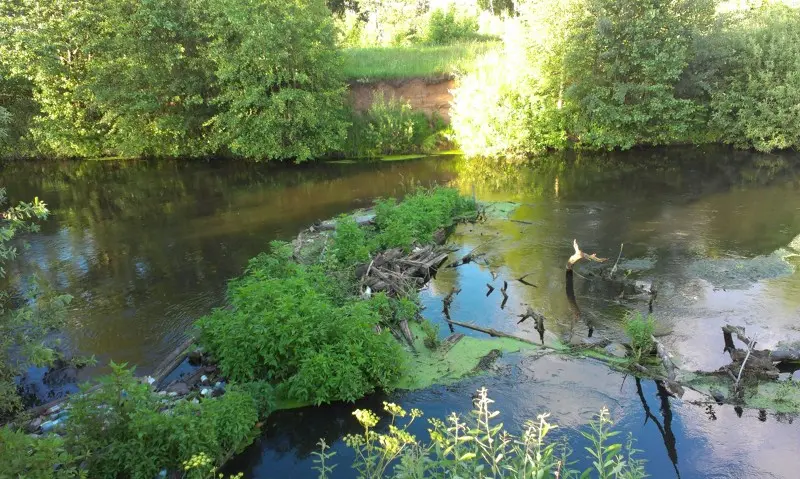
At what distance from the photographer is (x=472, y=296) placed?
41.0ft

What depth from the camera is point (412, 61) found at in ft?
105

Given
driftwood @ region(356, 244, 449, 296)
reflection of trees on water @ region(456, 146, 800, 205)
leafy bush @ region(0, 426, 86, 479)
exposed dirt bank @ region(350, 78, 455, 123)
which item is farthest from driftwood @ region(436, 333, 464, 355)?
exposed dirt bank @ region(350, 78, 455, 123)

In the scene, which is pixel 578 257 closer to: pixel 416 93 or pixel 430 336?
pixel 430 336

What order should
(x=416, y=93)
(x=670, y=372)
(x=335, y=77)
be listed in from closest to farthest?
(x=670, y=372), (x=335, y=77), (x=416, y=93)

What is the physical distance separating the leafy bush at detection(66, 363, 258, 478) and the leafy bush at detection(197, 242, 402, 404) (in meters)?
1.57

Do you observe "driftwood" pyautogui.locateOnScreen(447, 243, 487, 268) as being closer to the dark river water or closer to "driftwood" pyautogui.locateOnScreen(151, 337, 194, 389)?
the dark river water

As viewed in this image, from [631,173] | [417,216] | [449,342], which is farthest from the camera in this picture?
[631,173]

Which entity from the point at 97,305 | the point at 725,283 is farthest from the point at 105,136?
the point at 725,283

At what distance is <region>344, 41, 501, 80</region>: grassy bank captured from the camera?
30.4 metres

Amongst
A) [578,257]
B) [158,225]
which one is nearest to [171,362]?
[578,257]

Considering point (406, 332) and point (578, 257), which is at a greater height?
point (578, 257)

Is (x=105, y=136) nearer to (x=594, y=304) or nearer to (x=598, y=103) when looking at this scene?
Result: (x=598, y=103)

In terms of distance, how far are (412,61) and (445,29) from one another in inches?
391

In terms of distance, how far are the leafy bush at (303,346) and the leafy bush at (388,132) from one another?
20.4 meters
